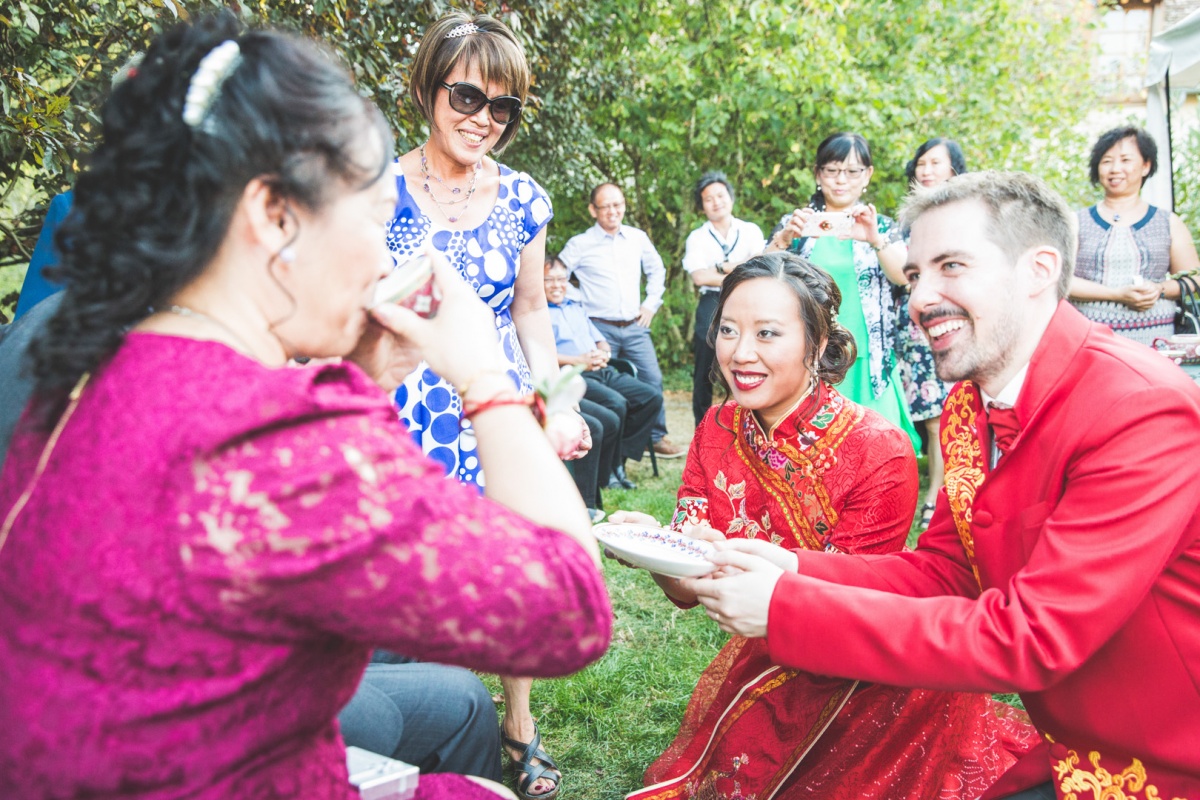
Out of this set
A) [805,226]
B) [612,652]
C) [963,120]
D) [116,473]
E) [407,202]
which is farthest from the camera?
[963,120]

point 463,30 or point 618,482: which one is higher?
point 463,30

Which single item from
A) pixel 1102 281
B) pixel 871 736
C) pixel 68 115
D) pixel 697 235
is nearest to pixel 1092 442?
pixel 871 736

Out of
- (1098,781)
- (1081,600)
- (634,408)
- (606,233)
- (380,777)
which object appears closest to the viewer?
(380,777)

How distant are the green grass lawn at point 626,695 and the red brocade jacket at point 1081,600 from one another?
1489mm

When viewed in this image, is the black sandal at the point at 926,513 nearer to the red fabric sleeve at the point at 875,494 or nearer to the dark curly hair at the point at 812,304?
the dark curly hair at the point at 812,304

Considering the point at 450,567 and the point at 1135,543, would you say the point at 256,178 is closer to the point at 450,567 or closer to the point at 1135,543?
the point at 450,567

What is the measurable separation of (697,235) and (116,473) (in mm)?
7604

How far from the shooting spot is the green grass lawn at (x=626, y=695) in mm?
3070

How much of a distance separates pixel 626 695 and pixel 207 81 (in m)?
2.99

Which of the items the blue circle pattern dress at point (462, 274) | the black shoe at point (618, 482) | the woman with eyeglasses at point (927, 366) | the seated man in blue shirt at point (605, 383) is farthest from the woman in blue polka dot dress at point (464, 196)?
the black shoe at point (618, 482)

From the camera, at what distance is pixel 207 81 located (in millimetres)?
1062

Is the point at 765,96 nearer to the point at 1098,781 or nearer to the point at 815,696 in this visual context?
the point at 815,696

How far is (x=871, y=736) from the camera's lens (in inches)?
95.3

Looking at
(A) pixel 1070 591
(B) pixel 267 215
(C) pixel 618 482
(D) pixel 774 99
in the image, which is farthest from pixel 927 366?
(D) pixel 774 99
